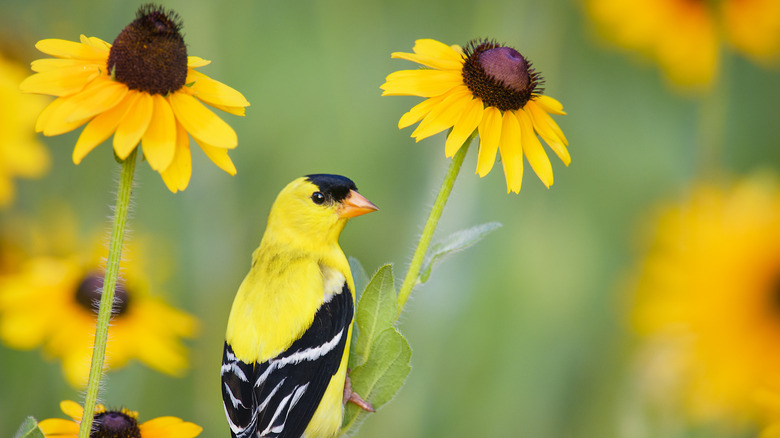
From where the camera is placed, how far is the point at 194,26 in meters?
2.06

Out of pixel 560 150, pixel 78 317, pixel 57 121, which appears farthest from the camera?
pixel 78 317

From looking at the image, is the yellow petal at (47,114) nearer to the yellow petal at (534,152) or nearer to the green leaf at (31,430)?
the green leaf at (31,430)

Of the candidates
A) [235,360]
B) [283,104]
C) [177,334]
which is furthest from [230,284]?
[235,360]

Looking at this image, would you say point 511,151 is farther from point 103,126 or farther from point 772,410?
point 772,410

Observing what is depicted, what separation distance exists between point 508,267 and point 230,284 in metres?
0.77

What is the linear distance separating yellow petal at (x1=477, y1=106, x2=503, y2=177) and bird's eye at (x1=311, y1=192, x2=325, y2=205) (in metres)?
0.38

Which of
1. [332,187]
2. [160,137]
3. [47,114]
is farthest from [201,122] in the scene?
[332,187]

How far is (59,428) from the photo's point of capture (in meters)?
0.81

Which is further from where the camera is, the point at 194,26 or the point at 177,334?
the point at 194,26

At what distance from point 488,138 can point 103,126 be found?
0.35 m

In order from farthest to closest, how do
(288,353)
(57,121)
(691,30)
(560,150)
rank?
(691,30) < (288,353) < (560,150) < (57,121)

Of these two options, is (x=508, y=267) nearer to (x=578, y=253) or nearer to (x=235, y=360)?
(x=578, y=253)

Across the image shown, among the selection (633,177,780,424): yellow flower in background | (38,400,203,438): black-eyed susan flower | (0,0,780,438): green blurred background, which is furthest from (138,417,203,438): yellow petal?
(633,177,780,424): yellow flower in background

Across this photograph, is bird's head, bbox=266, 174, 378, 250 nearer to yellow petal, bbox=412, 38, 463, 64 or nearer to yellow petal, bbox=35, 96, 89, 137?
yellow petal, bbox=412, 38, 463, 64
